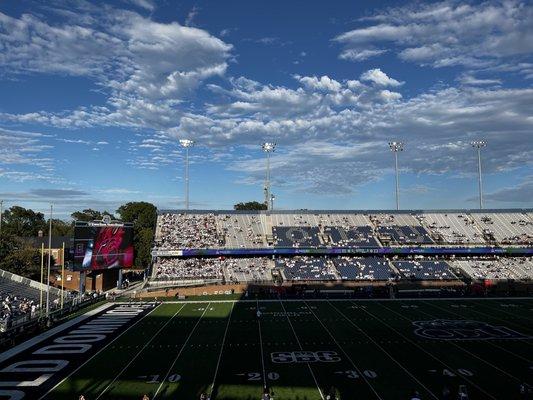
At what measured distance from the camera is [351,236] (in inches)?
2785

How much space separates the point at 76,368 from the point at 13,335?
8.67m

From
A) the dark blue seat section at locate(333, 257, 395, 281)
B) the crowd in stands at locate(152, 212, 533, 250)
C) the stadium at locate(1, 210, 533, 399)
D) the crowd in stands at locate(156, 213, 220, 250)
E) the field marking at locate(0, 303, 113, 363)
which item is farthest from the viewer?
the crowd in stands at locate(152, 212, 533, 250)

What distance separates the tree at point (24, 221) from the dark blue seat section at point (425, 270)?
76.1 meters

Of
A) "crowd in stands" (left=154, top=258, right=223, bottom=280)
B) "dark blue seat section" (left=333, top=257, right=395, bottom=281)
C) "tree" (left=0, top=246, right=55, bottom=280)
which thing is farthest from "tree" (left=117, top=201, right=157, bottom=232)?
"dark blue seat section" (left=333, top=257, right=395, bottom=281)

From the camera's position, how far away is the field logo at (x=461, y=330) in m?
30.4

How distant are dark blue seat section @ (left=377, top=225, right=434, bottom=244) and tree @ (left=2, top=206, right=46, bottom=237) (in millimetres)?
72907

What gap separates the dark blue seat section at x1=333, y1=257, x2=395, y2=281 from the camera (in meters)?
60.2

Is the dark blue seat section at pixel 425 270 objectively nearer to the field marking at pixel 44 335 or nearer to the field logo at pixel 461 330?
the field logo at pixel 461 330

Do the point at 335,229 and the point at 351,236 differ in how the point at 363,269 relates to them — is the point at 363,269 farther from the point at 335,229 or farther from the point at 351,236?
the point at 335,229

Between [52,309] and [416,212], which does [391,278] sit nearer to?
[416,212]

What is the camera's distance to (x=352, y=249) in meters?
66.4

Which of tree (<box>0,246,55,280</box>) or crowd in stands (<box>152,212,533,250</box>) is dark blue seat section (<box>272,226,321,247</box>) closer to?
crowd in stands (<box>152,212,533,250</box>)

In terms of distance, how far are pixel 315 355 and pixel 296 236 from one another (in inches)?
1766

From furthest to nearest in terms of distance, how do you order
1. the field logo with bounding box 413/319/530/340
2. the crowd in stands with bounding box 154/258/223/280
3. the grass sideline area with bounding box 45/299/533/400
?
1. the crowd in stands with bounding box 154/258/223/280
2. the field logo with bounding box 413/319/530/340
3. the grass sideline area with bounding box 45/299/533/400
